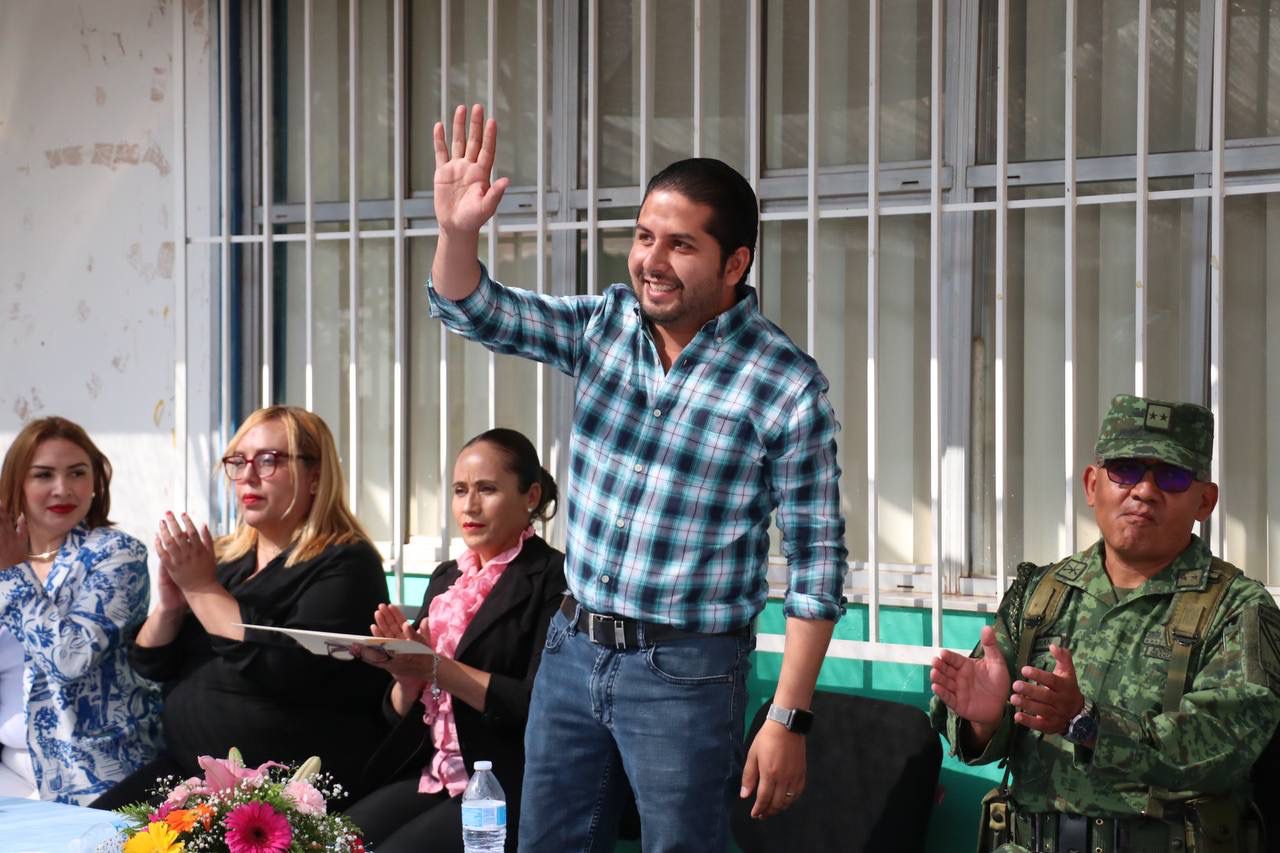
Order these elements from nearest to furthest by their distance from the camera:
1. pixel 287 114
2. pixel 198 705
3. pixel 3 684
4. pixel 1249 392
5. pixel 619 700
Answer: pixel 619 700 → pixel 1249 392 → pixel 198 705 → pixel 3 684 → pixel 287 114

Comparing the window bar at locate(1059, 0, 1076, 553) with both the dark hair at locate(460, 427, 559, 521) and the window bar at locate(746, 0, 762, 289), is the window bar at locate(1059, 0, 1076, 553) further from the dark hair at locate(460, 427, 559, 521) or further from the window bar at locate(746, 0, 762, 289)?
the dark hair at locate(460, 427, 559, 521)

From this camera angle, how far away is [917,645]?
358 cm

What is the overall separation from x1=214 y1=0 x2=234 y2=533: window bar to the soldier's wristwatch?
115 inches

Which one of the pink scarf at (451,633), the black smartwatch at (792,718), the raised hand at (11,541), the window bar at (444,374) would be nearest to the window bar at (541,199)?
the window bar at (444,374)

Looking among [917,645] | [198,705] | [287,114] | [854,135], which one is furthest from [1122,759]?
[287,114]

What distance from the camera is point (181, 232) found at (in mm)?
4637

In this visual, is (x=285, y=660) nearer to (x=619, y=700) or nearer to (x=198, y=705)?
(x=198, y=705)

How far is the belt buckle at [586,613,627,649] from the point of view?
2.41 metres

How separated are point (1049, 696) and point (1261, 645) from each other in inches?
17.7

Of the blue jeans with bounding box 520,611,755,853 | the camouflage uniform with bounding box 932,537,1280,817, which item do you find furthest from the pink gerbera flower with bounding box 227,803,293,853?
the camouflage uniform with bounding box 932,537,1280,817

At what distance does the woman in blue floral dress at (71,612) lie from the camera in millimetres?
3756

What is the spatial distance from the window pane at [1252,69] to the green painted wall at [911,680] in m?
1.31

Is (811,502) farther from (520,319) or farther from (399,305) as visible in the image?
(399,305)

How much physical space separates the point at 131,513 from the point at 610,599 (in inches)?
116
